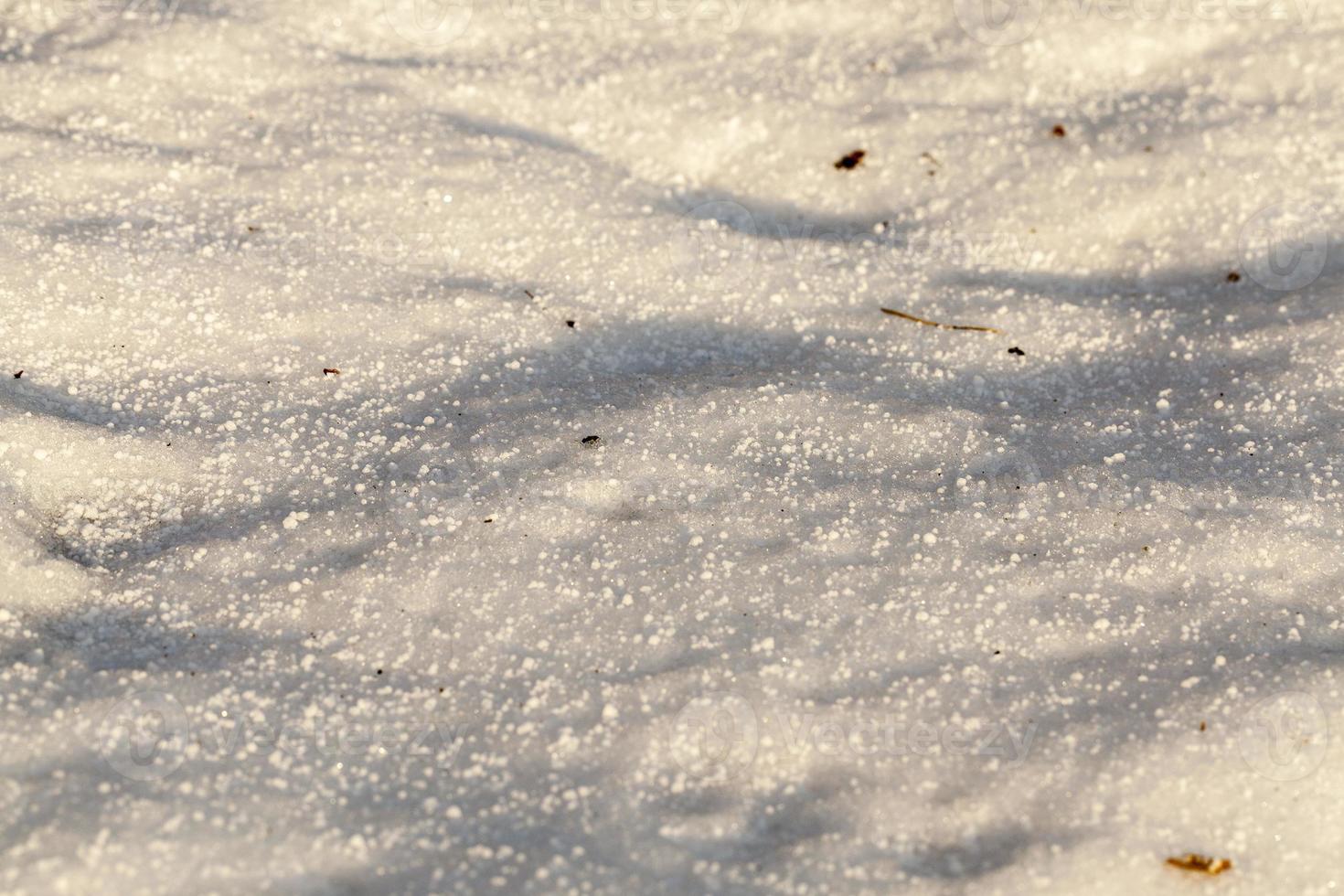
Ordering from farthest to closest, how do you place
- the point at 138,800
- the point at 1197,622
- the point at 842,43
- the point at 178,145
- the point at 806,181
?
the point at 842,43 < the point at 806,181 < the point at 178,145 < the point at 1197,622 < the point at 138,800

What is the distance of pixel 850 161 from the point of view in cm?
263

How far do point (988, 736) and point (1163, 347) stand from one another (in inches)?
40.7

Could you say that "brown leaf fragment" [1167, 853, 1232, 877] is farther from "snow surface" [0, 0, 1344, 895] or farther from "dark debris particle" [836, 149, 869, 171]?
"dark debris particle" [836, 149, 869, 171]

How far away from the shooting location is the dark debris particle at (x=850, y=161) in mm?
2623

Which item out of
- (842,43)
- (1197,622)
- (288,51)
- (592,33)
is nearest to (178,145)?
(288,51)

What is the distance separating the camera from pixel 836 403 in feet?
6.74

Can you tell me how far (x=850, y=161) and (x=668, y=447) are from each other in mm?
1043

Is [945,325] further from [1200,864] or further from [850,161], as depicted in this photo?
[1200,864]

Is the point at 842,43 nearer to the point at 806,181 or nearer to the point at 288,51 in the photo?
the point at 806,181

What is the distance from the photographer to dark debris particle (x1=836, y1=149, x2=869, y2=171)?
262cm

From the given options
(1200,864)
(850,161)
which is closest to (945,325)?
(850,161)

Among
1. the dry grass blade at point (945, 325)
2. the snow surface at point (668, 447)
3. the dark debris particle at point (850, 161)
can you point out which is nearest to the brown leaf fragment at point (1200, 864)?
the snow surface at point (668, 447)

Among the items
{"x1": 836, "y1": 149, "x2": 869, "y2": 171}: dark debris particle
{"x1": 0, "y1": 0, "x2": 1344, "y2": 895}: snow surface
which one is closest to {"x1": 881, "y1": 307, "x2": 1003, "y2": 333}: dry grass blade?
{"x1": 0, "y1": 0, "x2": 1344, "y2": 895}: snow surface

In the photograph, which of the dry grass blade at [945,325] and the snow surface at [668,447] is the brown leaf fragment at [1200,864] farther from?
the dry grass blade at [945,325]
